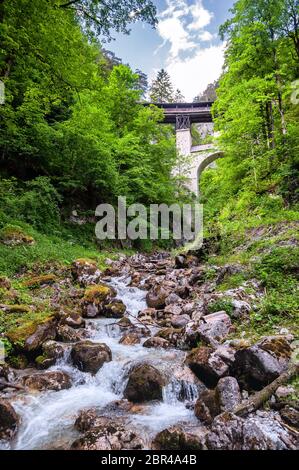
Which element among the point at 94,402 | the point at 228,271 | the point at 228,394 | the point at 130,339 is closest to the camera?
the point at 228,394

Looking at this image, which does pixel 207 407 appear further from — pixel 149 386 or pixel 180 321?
pixel 180 321

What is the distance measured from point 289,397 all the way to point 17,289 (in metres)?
6.26

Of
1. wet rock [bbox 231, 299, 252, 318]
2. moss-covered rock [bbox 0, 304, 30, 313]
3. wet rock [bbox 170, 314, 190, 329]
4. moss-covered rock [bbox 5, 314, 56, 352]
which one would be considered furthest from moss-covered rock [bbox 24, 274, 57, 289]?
wet rock [bbox 231, 299, 252, 318]

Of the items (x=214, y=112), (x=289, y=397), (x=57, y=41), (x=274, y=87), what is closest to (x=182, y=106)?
(x=214, y=112)

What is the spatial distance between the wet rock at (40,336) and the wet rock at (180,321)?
264 cm

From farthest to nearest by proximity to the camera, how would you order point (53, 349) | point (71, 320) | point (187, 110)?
point (187, 110) < point (71, 320) < point (53, 349)

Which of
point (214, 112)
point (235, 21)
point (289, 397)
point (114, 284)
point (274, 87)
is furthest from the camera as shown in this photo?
point (214, 112)

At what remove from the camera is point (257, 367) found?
3904 millimetres

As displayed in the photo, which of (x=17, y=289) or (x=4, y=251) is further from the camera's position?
(x=4, y=251)

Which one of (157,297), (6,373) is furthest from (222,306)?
(6,373)

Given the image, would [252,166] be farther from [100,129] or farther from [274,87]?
[100,129]

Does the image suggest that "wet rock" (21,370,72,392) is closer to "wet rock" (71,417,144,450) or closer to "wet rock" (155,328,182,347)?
"wet rock" (71,417,144,450)

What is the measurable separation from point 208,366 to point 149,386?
0.95 m

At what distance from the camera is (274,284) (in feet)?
20.7
